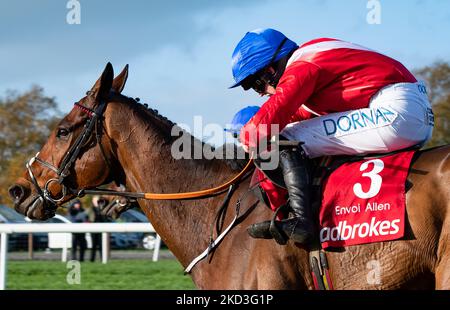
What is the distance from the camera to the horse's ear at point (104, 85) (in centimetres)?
469

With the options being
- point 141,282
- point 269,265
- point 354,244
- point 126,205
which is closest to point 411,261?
point 354,244

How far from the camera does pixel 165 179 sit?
4.68 meters

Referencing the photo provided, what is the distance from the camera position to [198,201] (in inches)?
180

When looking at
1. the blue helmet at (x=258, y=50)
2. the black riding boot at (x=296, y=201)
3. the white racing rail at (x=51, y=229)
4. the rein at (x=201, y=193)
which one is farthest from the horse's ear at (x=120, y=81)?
the white racing rail at (x=51, y=229)

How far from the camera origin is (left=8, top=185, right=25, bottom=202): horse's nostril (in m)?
4.95

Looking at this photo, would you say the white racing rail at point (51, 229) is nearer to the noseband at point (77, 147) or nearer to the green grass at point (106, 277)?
the green grass at point (106, 277)

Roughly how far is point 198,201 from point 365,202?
3.74 ft

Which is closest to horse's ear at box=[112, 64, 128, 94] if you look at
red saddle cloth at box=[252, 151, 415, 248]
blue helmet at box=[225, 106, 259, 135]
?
red saddle cloth at box=[252, 151, 415, 248]

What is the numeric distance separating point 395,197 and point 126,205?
7.77 ft

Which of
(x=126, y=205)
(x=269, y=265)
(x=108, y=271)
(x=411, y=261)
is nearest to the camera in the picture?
(x=411, y=261)

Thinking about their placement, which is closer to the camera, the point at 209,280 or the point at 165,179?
the point at 209,280

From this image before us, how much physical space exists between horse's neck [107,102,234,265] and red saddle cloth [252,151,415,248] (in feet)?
2.77
